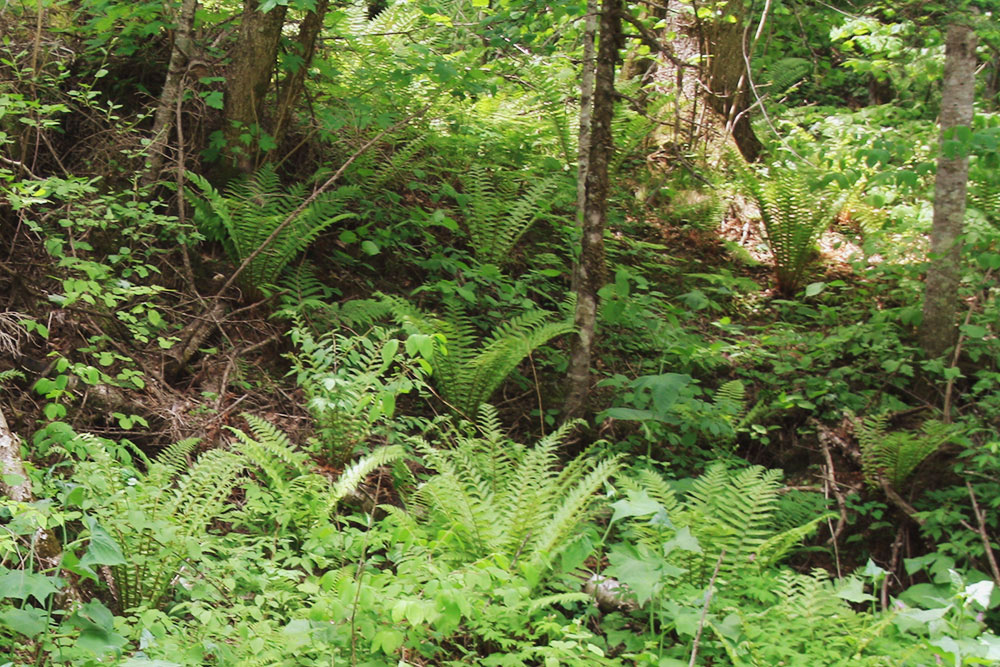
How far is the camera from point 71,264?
345cm

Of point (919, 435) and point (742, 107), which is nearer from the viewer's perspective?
point (919, 435)

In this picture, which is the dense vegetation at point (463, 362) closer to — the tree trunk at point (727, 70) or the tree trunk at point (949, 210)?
the tree trunk at point (949, 210)

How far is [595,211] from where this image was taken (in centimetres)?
405

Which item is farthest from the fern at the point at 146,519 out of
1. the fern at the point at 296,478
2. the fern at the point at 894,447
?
the fern at the point at 894,447

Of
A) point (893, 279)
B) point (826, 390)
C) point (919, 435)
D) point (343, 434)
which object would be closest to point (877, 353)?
point (826, 390)

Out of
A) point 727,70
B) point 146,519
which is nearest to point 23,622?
point 146,519

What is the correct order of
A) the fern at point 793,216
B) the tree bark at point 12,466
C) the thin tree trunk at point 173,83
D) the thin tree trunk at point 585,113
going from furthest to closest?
the fern at point 793,216 < the thin tree trunk at point 585,113 < the thin tree trunk at point 173,83 < the tree bark at point 12,466

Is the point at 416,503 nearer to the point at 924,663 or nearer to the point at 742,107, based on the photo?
the point at 924,663

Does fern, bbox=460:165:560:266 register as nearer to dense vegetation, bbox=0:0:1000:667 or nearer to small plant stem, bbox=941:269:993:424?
dense vegetation, bbox=0:0:1000:667

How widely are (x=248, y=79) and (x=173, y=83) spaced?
1.37 feet

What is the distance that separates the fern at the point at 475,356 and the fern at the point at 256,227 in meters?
0.68

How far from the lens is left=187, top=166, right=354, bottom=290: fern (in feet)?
14.0

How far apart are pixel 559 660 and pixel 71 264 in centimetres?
269

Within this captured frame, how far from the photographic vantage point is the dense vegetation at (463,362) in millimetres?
2467
